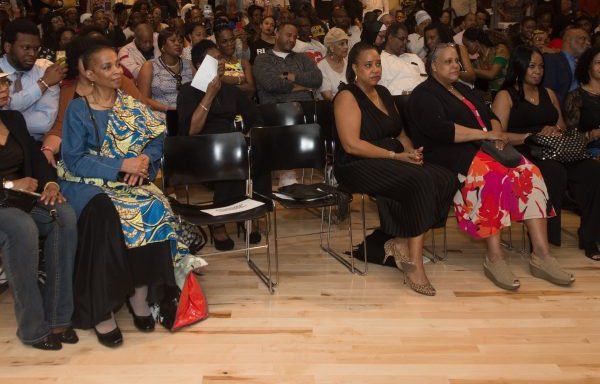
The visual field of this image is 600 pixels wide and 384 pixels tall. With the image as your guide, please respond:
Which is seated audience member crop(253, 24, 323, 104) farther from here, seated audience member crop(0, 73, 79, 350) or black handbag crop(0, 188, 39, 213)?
black handbag crop(0, 188, 39, 213)

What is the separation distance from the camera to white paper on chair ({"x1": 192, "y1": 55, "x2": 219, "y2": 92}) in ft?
13.5

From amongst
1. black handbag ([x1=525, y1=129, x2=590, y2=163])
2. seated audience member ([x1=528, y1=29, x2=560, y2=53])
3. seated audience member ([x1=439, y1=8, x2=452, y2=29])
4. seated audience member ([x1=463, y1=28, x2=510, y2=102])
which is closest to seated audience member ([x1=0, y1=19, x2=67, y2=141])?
black handbag ([x1=525, y1=129, x2=590, y2=163])

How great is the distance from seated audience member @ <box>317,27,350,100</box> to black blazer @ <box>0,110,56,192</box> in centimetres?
306

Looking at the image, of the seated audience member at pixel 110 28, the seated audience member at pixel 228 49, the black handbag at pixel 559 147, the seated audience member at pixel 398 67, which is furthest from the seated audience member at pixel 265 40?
the black handbag at pixel 559 147

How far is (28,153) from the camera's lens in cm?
322

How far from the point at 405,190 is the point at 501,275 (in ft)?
2.32

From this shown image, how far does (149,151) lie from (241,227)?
1417 mm

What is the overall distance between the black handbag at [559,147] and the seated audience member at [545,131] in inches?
1.3

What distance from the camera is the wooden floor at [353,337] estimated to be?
9.21 feet

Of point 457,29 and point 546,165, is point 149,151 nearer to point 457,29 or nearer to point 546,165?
point 546,165

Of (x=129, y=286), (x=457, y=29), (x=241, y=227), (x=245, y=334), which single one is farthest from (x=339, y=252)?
(x=457, y=29)

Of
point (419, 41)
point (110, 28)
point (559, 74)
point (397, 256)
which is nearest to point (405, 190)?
point (397, 256)

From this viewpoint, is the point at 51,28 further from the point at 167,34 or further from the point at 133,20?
the point at 167,34

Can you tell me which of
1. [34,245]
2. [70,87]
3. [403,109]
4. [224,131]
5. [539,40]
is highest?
[539,40]
